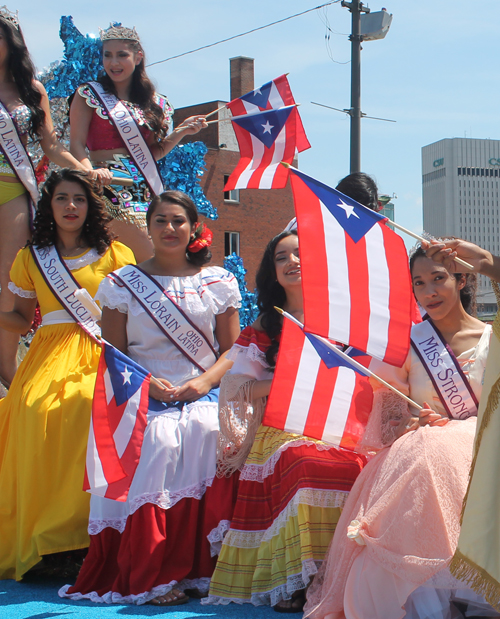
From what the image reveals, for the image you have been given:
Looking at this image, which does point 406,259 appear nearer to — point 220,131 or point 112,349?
point 112,349

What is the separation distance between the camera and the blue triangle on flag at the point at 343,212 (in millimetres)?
2971

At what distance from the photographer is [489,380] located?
2.48 metres

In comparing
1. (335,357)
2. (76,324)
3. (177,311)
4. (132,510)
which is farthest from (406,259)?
(76,324)

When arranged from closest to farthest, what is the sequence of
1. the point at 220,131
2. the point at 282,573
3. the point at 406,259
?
1. the point at 406,259
2. the point at 282,573
3. the point at 220,131

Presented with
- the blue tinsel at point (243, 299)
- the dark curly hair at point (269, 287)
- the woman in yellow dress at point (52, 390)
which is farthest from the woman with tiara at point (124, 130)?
the blue tinsel at point (243, 299)

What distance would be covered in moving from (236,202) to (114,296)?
28.7m

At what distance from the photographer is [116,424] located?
3486mm

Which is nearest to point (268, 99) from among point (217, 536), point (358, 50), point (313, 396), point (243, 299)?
point (313, 396)

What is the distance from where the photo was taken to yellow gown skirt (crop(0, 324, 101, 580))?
368 cm

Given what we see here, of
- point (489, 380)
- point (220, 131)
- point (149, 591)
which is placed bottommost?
point (149, 591)

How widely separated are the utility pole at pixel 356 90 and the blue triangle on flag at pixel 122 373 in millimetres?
6916

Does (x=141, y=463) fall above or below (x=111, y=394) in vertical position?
below

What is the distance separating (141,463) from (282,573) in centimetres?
84

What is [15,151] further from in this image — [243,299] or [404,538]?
[243,299]
